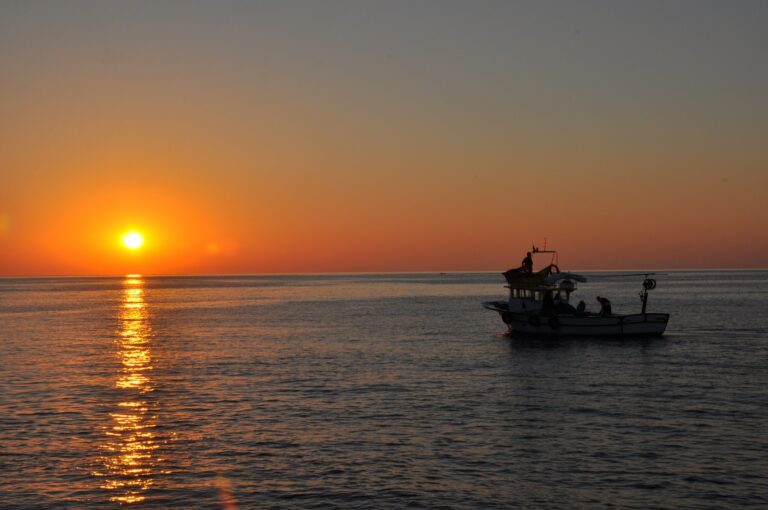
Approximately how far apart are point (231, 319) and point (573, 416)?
82.5 meters

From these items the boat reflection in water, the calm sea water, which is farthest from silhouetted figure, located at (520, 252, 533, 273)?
the boat reflection in water

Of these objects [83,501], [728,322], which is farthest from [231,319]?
[83,501]

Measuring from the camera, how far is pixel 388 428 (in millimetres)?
31203

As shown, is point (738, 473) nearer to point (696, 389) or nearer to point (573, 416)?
point (573, 416)

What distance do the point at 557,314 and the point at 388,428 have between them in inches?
1655

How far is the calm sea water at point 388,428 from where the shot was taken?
22.7m

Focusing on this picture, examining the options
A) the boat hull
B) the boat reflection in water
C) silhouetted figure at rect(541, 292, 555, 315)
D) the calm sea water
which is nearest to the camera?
the calm sea water

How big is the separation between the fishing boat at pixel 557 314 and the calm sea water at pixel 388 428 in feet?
17.6

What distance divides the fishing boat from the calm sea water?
5.36m

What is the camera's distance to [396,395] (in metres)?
39.5

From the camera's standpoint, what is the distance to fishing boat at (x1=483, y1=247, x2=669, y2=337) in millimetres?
68750

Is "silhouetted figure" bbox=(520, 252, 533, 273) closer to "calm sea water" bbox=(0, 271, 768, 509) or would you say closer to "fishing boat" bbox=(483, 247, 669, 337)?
"fishing boat" bbox=(483, 247, 669, 337)

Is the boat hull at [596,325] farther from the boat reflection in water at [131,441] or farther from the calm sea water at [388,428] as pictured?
the boat reflection in water at [131,441]

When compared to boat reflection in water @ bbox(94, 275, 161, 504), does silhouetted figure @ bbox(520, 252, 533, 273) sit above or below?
above
